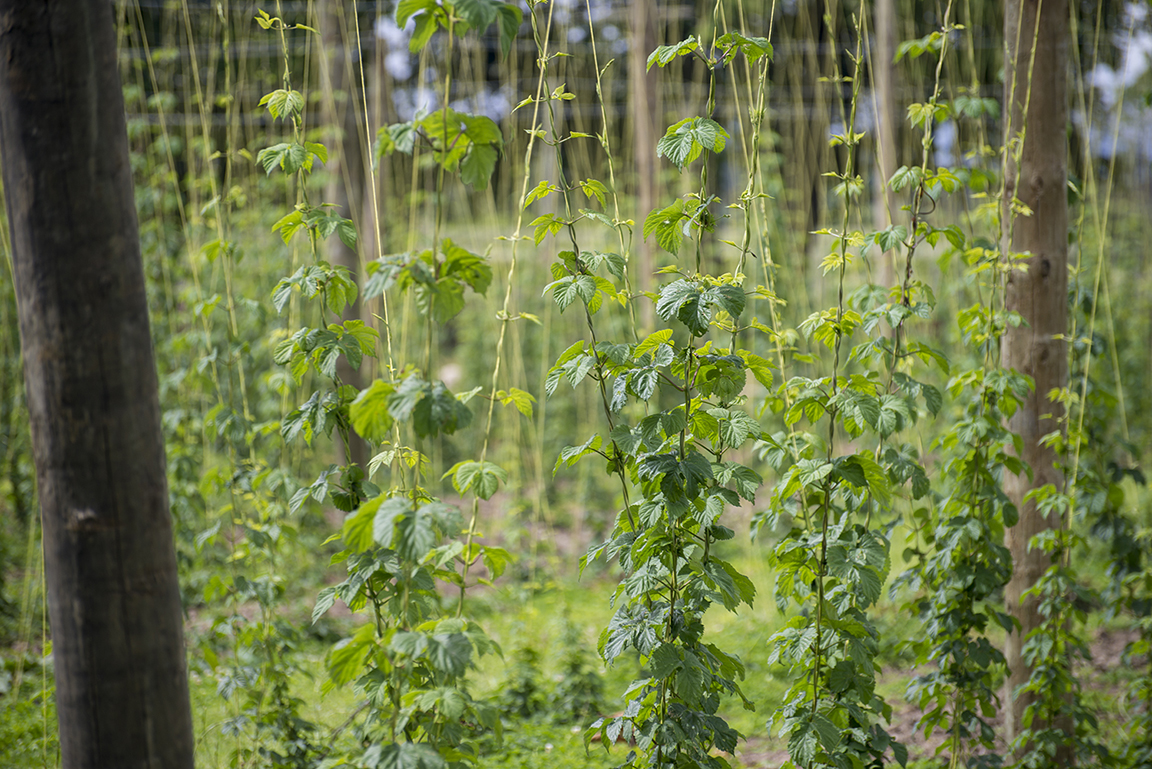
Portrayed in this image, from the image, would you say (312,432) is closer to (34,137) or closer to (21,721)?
(34,137)

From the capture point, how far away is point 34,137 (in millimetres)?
1094

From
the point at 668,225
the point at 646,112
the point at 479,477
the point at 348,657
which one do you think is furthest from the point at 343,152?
the point at 348,657

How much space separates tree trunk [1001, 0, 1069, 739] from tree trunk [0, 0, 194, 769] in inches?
73.5

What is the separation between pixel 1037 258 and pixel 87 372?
6.62 feet

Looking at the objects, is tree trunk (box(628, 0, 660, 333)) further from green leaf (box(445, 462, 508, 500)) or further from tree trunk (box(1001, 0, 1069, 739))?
green leaf (box(445, 462, 508, 500))

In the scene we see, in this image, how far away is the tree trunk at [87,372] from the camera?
1.09 metres

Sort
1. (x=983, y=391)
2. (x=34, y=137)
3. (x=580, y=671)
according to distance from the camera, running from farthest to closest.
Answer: (x=580, y=671)
(x=983, y=391)
(x=34, y=137)

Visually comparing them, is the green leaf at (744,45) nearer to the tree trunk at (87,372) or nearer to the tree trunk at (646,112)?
the tree trunk at (87,372)

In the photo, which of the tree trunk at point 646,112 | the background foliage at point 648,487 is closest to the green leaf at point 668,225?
the background foliage at point 648,487

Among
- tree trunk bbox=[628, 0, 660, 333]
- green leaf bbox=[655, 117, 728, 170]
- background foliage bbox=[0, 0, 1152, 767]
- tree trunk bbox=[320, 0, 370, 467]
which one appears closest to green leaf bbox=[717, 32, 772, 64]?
background foliage bbox=[0, 0, 1152, 767]

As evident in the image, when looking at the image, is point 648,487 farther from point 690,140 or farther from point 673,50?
point 673,50

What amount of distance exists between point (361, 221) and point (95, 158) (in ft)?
8.95

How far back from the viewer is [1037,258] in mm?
1904

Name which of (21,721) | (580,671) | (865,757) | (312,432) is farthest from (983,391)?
(21,721)
